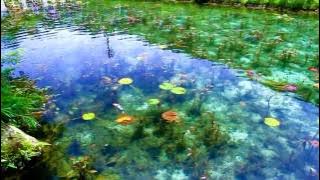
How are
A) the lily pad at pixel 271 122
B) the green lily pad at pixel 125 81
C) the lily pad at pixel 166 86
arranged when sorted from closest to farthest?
the lily pad at pixel 271 122
the lily pad at pixel 166 86
the green lily pad at pixel 125 81

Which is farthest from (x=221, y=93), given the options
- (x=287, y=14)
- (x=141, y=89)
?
(x=287, y=14)

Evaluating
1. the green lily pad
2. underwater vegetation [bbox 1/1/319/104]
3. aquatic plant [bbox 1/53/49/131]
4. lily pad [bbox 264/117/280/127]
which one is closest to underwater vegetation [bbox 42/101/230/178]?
aquatic plant [bbox 1/53/49/131]

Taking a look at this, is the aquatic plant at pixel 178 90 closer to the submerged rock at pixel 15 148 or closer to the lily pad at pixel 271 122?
the lily pad at pixel 271 122

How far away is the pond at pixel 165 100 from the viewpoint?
21.2ft

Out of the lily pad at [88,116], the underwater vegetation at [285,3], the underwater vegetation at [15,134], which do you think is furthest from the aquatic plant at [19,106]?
the underwater vegetation at [285,3]

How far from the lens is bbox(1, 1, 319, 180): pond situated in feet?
21.2

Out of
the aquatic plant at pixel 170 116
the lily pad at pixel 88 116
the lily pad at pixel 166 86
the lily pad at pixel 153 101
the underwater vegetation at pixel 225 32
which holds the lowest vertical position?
the lily pad at pixel 88 116

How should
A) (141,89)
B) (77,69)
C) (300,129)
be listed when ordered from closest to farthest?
(300,129), (141,89), (77,69)

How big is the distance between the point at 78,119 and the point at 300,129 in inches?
203

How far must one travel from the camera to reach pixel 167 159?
6.59m

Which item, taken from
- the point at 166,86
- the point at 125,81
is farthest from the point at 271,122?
the point at 125,81

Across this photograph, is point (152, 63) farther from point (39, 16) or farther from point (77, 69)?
point (39, 16)

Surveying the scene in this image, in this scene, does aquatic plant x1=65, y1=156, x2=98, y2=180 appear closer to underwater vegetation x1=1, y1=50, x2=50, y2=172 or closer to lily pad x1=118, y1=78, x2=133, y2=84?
underwater vegetation x1=1, y1=50, x2=50, y2=172

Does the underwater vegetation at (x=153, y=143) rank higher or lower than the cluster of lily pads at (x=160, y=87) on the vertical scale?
lower
